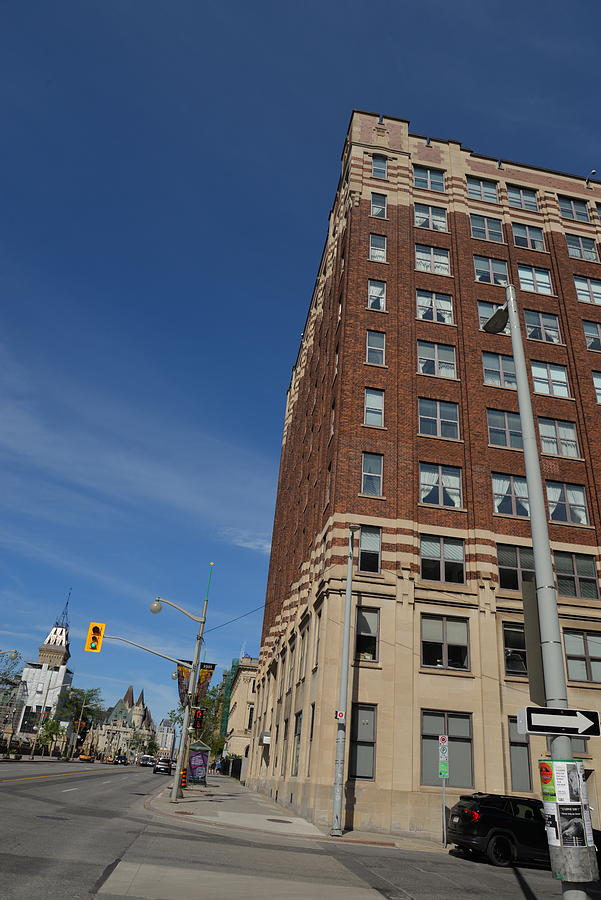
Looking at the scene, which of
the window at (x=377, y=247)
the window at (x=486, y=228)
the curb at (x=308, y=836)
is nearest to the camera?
the curb at (x=308, y=836)

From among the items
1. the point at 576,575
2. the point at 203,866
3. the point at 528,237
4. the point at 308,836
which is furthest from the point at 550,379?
the point at 203,866

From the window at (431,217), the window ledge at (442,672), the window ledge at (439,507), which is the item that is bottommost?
the window ledge at (442,672)

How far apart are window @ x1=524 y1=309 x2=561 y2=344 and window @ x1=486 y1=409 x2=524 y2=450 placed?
5.35 metres

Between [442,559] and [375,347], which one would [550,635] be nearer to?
[442,559]

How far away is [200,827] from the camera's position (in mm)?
18078

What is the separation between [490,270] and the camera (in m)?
35.0

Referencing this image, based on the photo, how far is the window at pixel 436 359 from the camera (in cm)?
3134

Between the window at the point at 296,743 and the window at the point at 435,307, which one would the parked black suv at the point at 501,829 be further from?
the window at the point at 435,307

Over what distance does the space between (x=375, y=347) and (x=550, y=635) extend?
81.0 feet

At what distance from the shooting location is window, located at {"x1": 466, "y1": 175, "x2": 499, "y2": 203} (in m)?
37.8

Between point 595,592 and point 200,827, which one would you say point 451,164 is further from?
point 200,827

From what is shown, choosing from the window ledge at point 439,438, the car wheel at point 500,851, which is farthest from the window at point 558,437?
the car wheel at point 500,851

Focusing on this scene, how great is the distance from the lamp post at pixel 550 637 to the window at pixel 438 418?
19.7m

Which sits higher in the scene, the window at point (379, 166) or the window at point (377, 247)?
the window at point (379, 166)
